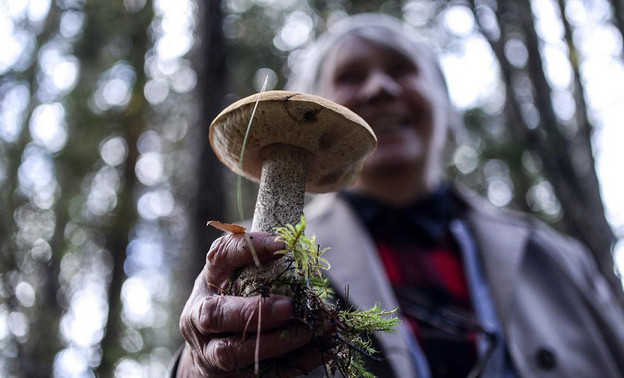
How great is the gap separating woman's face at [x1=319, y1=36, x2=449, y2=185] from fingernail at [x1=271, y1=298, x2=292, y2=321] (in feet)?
3.94

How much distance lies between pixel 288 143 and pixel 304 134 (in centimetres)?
6

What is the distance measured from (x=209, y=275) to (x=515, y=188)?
598 centimetres

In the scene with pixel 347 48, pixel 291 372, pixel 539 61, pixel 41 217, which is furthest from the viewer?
pixel 41 217

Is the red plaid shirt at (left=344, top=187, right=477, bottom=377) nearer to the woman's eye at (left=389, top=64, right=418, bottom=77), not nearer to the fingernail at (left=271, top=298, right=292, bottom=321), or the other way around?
the woman's eye at (left=389, top=64, right=418, bottom=77)

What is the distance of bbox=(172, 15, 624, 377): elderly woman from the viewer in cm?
165

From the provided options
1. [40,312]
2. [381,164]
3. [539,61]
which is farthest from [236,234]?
[40,312]

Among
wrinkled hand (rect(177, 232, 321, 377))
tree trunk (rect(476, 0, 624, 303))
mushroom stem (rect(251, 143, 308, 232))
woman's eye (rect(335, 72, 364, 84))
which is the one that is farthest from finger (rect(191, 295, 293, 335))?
tree trunk (rect(476, 0, 624, 303))

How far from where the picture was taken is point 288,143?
102cm

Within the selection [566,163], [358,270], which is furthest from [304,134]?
[566,163]

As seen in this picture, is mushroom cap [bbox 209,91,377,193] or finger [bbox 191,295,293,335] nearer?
finger [bbox 191,295,293,335]

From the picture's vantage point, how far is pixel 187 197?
8.52 ft

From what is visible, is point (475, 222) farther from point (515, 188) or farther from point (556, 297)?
point (515, 188)

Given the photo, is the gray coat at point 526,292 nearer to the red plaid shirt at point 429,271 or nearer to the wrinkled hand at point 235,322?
the red plaid shirt at point 429,271

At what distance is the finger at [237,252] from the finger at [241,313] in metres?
0.07
